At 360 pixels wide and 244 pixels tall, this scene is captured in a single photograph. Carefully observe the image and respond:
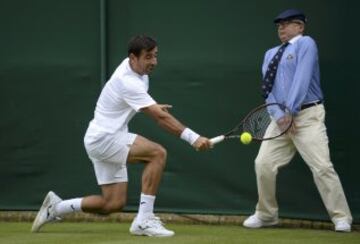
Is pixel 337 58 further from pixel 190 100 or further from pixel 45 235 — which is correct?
pixel 45 235

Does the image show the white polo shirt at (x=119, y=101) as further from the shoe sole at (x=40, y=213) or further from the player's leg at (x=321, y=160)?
the player's leg at (x=321, y=160)

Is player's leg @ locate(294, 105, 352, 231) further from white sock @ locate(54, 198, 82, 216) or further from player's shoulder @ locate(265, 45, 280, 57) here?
white sock @ locate(54, 198, 82, 216)

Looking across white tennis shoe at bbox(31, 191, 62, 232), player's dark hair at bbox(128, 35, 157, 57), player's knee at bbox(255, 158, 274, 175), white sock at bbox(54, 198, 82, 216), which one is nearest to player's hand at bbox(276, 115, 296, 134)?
player's knee at bbox(255, 158, 274, 175)

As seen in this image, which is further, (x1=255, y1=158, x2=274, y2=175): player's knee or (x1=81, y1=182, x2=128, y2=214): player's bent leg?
(x1=255, y1=158, x2=274, y2=175): player's knee

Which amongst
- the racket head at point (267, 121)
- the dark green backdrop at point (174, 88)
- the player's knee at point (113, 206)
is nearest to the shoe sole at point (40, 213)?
the player's knee at point (113, 206)

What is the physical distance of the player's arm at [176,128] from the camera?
23.5ft

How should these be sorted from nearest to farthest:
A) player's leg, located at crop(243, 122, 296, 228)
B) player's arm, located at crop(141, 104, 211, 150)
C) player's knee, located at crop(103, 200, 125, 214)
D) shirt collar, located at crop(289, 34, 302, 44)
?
player's arm, located at crop(141, 104, 211, 150)
player's knee, located at crop(103, 200, 125, 214)
shirt collar, located at crop(289, 34, 302, 44)
player's leg, located at crop(243, 122, 296, 228)

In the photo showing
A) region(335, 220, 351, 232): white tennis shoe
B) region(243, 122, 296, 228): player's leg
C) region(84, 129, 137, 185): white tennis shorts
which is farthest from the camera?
region(243, 122, 296, 228): player's leg

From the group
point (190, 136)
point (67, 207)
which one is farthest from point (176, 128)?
point (67, 207)

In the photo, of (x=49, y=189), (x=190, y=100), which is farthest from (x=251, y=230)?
(x=49, y=189)

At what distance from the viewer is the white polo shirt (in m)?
7.41

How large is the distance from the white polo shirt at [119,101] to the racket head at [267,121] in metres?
0.83

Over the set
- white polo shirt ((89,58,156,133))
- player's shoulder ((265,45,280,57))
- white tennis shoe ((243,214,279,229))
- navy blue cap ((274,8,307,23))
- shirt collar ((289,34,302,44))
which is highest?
navy blue cap ((274,8,307,23))

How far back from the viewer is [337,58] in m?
8.31
